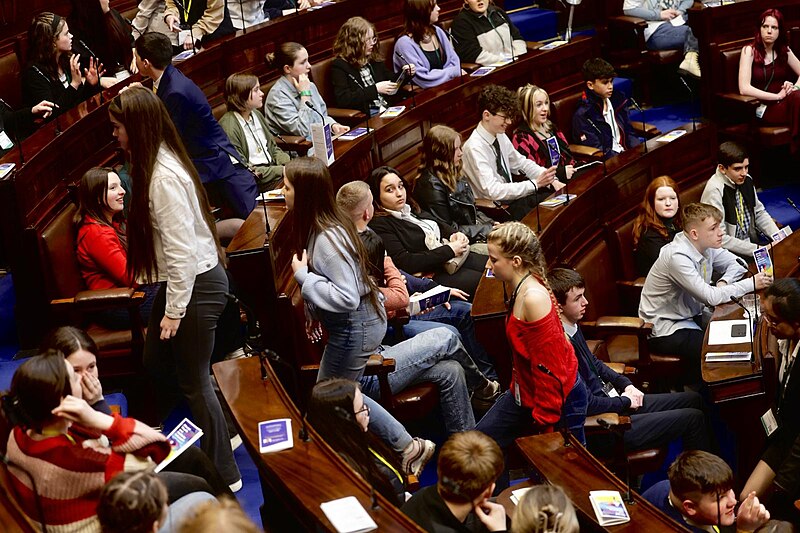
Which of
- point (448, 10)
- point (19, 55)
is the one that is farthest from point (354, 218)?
point (448, 10)

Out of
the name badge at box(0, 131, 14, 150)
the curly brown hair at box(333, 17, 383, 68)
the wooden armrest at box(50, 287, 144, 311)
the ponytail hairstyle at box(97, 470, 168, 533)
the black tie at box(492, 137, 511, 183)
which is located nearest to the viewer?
the ponytail hairstyle at box(97, 470, 168, 533)

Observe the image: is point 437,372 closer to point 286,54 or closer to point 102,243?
point 102,243

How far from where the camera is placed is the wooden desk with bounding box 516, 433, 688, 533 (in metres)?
2.29

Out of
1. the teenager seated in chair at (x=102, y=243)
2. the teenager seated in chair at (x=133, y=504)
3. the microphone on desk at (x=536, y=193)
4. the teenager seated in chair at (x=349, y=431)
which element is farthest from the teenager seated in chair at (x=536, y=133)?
the teenager seated in chair at (x=133, y=504)

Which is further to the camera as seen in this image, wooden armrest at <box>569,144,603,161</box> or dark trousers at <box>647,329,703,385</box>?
wooden armrest at <box>569,144,603,161</box>

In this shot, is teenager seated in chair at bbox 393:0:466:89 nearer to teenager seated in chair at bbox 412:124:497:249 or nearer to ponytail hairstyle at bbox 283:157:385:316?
teenager seated in chair at bbox 412:124:497:249

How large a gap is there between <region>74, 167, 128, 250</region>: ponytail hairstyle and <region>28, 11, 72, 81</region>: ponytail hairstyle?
3.81ft

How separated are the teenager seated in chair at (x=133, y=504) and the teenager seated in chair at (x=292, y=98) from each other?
2752mm

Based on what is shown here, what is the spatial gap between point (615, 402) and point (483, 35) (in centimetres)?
291

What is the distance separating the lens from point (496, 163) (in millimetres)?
4484

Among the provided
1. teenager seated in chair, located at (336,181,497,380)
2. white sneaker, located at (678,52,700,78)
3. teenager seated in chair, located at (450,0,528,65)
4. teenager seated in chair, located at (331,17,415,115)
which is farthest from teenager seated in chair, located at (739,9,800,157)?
teenager seated in chair, located at (336,181,497,380)

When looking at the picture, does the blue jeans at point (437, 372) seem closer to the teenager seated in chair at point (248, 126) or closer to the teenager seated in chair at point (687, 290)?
the teenager seated in chair at point (687, 290)

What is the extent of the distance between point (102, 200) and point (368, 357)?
3.28 feet

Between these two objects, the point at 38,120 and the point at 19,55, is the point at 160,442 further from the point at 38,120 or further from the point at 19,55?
the point at 19,55
